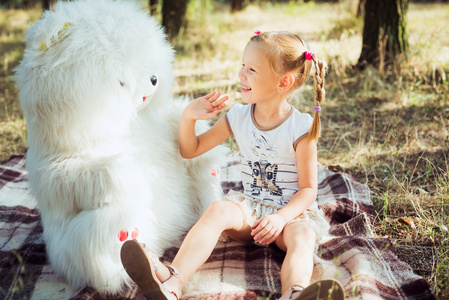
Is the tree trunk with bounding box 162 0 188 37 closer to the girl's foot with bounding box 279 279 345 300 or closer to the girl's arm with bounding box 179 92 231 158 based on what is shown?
the girl's arm with bounding box 179 92 231 158

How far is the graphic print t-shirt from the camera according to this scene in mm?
1927

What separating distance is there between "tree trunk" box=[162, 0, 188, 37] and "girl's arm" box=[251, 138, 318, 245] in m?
4.46

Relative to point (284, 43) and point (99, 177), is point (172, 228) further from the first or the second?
point (284, 43)

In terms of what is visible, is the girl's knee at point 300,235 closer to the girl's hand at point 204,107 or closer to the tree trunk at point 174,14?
the girl's hand at point 204,107

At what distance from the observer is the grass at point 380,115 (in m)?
2.16

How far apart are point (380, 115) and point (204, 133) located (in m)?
2.07

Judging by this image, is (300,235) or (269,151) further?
(269,151)

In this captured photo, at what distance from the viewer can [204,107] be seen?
194 centimetres

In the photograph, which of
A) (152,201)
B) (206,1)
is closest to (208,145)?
(152,201)

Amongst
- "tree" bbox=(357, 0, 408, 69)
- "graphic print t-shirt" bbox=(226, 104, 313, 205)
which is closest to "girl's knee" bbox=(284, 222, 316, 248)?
"graphic print t-shirt" bbox=(226, 104, 313, 205)

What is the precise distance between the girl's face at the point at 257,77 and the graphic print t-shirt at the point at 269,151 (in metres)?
0.15

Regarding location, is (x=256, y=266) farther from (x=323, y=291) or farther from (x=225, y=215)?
(x=323, y=291)

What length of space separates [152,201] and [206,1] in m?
5.89

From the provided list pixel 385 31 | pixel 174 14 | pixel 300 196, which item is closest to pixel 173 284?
pixel 300 196
